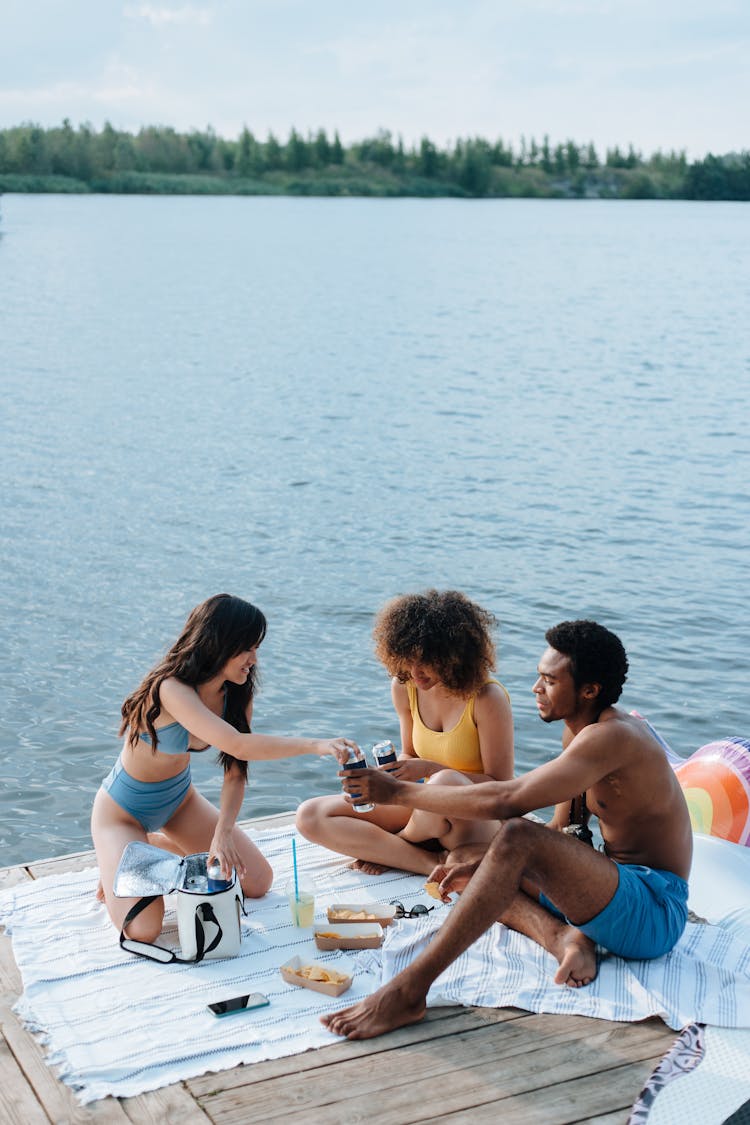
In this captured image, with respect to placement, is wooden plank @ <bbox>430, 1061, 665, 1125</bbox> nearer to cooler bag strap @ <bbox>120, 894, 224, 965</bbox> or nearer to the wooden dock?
the wooden dock

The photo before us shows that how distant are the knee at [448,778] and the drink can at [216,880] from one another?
2.76 ft

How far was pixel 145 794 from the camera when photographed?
4844 mm

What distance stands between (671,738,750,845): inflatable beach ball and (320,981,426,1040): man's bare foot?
1.90 m

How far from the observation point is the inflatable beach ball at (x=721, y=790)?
5219 mm

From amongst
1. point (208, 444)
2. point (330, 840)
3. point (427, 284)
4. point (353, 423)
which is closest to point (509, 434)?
point (353, 423)

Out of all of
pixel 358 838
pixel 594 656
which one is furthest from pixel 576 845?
pixel 358 838

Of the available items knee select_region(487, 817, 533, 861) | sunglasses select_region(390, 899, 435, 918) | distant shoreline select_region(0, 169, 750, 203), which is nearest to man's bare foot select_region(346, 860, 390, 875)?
sunglasses select_region(390, 899, 435, 918)

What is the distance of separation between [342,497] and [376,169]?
12562 centimetres

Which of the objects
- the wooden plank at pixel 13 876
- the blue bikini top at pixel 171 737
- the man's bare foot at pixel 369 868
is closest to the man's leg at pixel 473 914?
the man's bare foot at pixel 369 868

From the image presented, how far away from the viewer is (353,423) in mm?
19906

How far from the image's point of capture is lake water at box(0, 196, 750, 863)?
8.78 metres

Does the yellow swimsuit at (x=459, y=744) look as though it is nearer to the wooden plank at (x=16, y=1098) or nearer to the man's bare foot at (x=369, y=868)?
A: the man's bare foot at (x=369, y=868)

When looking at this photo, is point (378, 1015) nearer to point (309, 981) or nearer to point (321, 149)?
point (309, 981)

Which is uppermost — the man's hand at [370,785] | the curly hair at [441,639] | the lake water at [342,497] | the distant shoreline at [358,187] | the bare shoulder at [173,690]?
the distant shoreline at [358,187]
